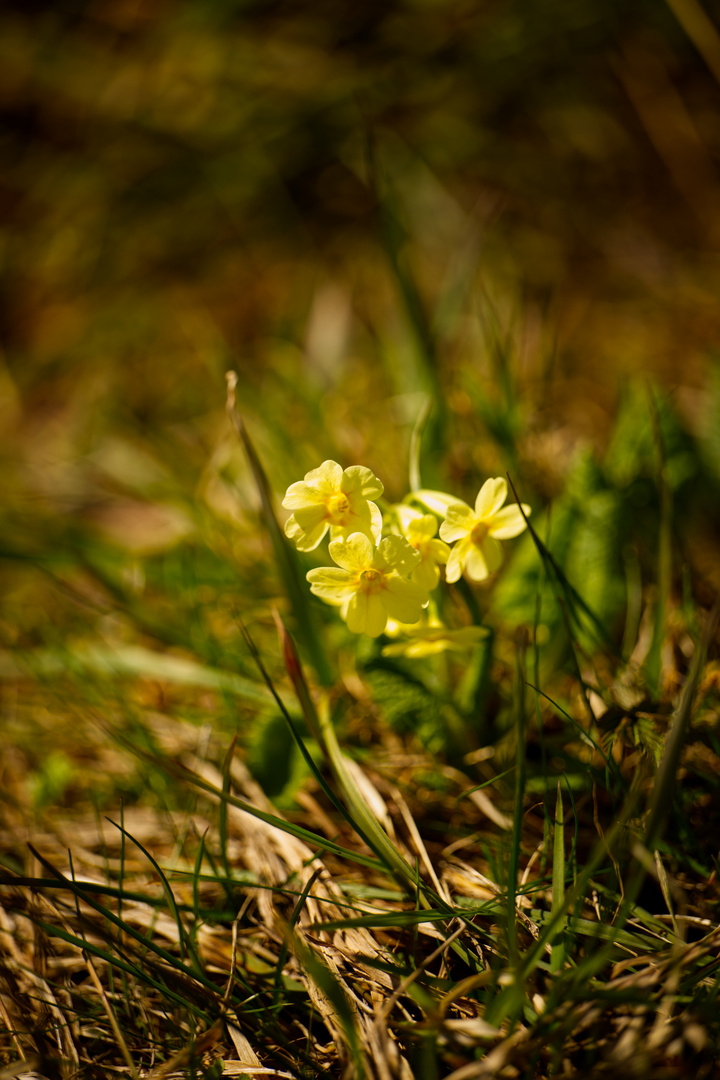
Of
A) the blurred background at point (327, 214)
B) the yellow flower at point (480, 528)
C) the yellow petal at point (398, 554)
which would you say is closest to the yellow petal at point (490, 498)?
the yellow flower at point (480, 528)

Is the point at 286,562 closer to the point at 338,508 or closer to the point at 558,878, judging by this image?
the point at 338,508

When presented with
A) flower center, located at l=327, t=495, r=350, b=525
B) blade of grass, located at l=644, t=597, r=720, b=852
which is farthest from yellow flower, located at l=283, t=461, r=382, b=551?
blade of grass, located at l=644, t=597, r=720, b=852

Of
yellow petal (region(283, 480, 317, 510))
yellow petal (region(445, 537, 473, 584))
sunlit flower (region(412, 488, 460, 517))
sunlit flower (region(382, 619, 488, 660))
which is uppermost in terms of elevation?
yellow petal (region(283, 480, 317, 510))

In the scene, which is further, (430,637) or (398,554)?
(430,637)

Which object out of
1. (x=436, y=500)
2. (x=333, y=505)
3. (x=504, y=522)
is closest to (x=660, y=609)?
(x=504, y=522)

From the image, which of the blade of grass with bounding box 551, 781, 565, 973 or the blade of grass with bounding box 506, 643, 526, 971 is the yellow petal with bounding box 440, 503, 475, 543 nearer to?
the blade of grass with bounding box 506, 643, 526, 971

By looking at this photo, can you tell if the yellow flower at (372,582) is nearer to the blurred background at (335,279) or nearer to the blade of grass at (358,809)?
the blade of grass at (358,809)
